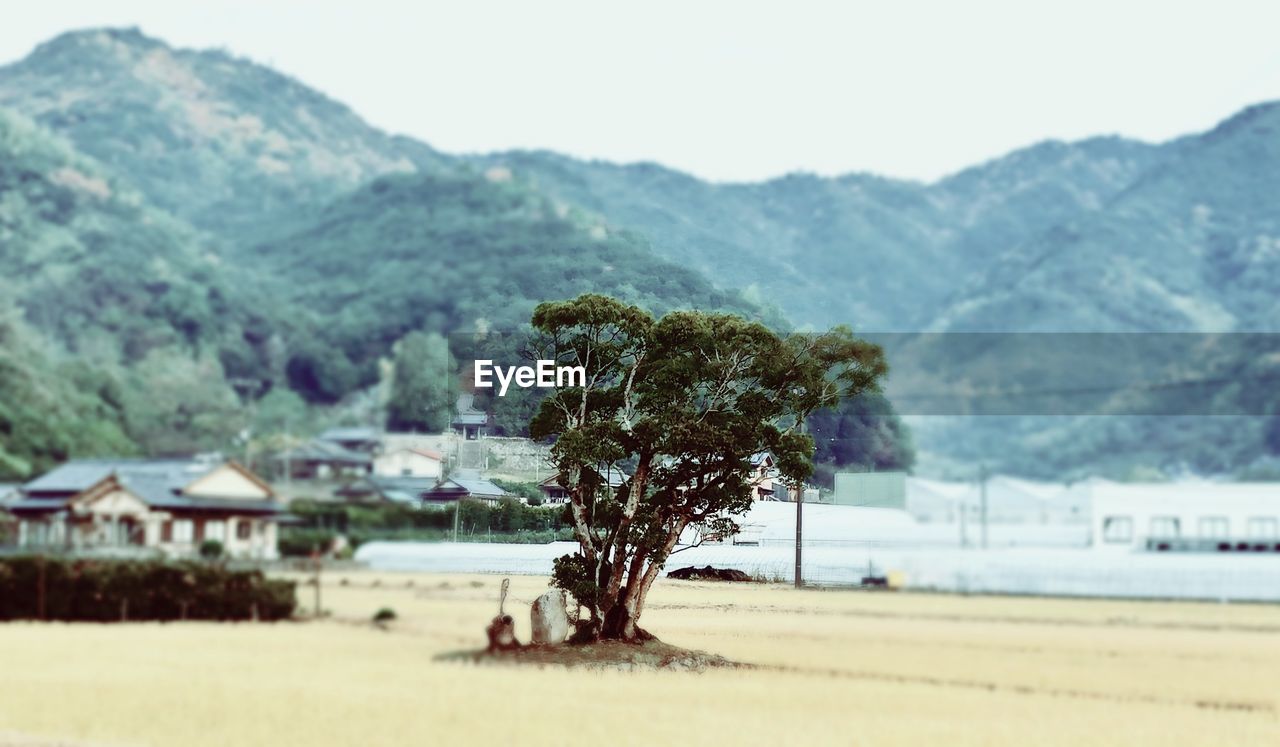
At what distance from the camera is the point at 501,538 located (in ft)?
25.4

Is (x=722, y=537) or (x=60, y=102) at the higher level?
(x=60, y=102)

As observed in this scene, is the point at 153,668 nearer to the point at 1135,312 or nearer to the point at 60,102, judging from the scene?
the point at 1135,312

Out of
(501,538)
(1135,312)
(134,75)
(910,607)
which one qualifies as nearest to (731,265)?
(501,538)

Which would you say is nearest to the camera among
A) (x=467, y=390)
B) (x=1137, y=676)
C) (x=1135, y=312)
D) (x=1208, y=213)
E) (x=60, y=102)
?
(x=467, y=390)

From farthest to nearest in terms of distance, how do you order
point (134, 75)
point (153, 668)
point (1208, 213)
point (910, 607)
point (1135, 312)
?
point (134, 75)
point (1208, 213)
point (1135, 312)
point (910, 607)
point (153, 668)

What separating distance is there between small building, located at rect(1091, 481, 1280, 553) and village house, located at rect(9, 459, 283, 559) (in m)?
19.1

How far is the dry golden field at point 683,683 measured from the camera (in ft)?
28.5

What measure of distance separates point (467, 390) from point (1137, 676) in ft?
42.9

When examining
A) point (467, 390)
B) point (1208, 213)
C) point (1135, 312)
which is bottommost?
point (467, 390)

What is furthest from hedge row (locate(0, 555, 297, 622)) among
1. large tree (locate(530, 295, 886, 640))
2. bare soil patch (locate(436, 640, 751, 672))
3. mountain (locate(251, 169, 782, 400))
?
large tree (locate(530, 295, 886, 640))

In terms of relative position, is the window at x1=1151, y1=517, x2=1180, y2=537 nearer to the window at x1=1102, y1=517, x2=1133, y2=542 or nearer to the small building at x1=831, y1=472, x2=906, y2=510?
the window at x1=1102, y1=517, x2=1133, y2=542

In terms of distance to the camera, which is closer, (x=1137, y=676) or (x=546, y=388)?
(x=546, y=388)

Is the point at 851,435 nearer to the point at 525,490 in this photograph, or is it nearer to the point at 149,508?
the point at 525,490

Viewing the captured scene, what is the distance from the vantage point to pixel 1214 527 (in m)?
34.6
